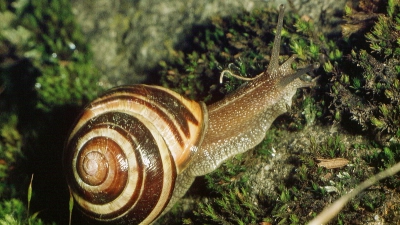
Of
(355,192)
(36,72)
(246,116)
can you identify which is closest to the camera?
(355,192)

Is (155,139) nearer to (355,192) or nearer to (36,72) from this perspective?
(355,192)

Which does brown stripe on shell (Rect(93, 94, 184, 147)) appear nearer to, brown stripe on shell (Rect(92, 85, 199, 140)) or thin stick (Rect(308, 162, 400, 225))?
brown stripe on shell (Rect(92, 85, 199, 140))

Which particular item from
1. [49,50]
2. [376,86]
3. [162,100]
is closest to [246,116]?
[162,100]

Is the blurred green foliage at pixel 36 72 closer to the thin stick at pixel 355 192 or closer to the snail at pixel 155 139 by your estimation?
the snail at pixel 155 139

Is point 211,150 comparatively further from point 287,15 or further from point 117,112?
point 287,15

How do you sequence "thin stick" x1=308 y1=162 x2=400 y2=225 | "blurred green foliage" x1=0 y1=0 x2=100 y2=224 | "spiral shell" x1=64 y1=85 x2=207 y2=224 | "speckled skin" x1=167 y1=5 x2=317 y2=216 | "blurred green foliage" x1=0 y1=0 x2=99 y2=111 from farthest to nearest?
"blurred green foliage" x1=0 y1=0 x2=99 y2=111 < "blurred green foliage" x1=0 y1=0 x2=100 y2=224 < "speckled skin" x1=167 y1=5 x2=317 y2=216 < "spiral shell" x1=64 y1=85 x2=207 y2=224 < "thin stick" x1=308 y1=162 x2=400 y2=225

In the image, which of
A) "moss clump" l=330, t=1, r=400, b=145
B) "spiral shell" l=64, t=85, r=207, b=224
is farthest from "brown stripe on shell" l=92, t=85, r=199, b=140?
"moss clump" l=330, t=1, r=400, b=145
